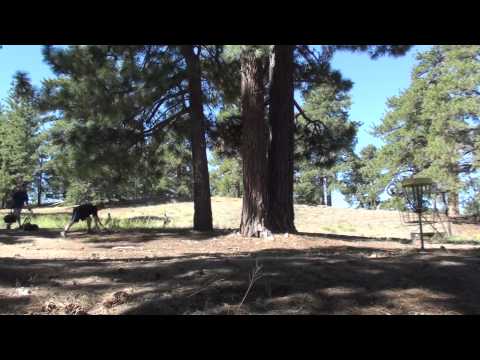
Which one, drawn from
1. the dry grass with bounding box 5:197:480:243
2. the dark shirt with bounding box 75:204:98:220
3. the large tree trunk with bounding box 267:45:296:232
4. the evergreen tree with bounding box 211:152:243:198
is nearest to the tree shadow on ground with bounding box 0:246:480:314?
the large tree trunk with bounding box 267:45:296:232

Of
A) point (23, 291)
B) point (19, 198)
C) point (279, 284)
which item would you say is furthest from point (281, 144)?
point (19, 198)

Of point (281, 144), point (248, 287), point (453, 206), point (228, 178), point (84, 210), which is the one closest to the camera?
point (248, 287)

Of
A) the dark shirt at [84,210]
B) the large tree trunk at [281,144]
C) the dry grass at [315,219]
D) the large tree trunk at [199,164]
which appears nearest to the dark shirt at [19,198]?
the dry grass at [315,219]

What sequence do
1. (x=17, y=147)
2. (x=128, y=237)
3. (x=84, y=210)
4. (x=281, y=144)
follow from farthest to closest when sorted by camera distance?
(x=17, y=147) → (x=84, y=210) → (x=281, y=144) → (x=128, y=237)

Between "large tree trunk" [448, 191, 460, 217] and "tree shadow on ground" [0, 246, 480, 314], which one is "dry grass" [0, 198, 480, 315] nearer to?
"tree shadow on ground" [0, 246, 480, 314]

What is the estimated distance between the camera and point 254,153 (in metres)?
10.4

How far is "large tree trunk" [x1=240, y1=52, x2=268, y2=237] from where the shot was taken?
10375mm

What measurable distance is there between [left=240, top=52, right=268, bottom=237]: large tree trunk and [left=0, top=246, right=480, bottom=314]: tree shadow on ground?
213 inches

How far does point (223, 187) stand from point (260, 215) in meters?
34.1

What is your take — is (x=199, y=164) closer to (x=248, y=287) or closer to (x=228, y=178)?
(x=248, y=287)

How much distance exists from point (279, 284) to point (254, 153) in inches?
266
